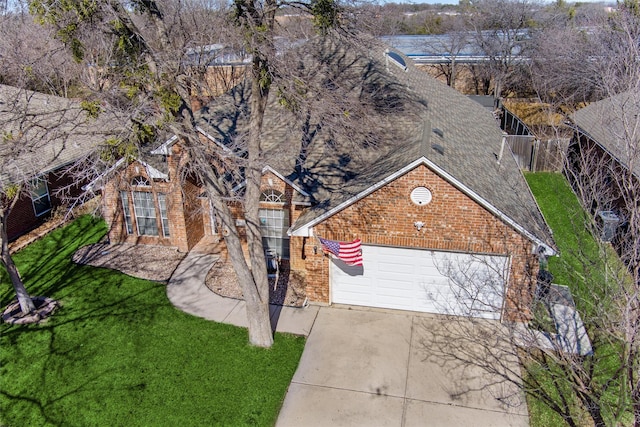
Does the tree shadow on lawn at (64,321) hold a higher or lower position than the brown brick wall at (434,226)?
lower

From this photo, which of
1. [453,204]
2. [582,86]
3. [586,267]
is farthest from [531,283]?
[582,86]

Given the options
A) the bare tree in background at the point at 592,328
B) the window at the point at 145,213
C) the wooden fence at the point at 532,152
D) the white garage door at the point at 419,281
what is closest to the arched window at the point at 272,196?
the white garage door at the point at 419,281

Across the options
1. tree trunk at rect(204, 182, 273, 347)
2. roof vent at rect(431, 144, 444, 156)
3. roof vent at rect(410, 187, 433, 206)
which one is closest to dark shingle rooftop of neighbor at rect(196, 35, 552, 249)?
roof vent at rect(431, 144, 444, 156)

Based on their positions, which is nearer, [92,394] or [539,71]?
[92,394]

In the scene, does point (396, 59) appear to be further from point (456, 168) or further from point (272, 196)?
point (456, 168)

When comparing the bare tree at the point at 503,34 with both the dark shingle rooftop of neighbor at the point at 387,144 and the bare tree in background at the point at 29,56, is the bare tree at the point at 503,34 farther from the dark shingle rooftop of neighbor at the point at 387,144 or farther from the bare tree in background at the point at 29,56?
the bare tree in background at the point at 29,56

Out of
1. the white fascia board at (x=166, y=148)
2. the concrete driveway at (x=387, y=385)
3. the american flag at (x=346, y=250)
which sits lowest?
the concrete driveway at (x=387, y=385)

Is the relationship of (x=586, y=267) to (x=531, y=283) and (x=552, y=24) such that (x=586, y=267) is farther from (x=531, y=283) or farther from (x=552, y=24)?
(x=552, y=24)
